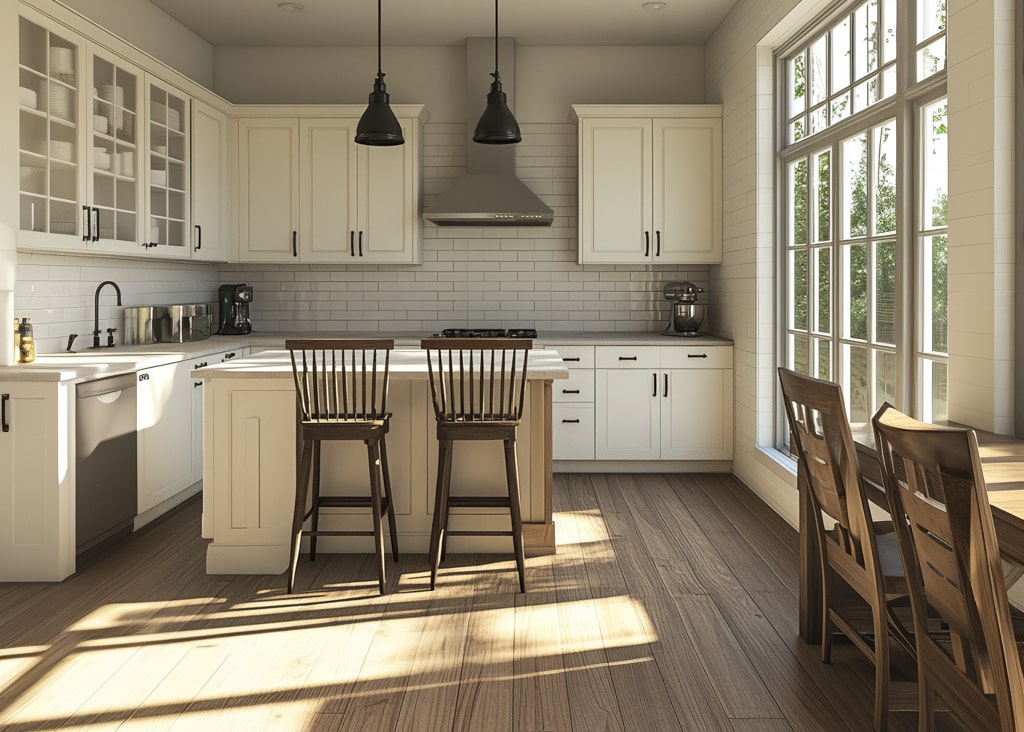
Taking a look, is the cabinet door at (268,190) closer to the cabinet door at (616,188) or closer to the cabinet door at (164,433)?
the cabinet door at (164,433)

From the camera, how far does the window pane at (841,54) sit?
4195 mm

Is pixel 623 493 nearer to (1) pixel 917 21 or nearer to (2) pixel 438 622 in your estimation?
(2) pixel 438 622

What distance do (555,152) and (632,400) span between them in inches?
81.0

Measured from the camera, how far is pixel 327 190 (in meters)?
6.29

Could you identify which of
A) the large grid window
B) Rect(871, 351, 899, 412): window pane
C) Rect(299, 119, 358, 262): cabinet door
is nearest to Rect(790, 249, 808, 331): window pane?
the large grid window

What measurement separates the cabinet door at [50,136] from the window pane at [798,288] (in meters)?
3.83

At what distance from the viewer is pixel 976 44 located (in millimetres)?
2834

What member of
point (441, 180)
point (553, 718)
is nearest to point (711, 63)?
point (441, 180)

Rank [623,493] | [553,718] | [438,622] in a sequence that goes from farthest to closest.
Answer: [623,493], [438,622], [553,718]

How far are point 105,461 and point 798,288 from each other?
378 centimetres

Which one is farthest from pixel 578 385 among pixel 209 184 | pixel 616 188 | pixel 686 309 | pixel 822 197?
pixel 209 184

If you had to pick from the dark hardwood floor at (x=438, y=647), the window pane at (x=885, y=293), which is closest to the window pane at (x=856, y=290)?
the window pane at (x=885, y=293)

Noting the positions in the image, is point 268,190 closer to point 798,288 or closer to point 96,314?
point 96,314

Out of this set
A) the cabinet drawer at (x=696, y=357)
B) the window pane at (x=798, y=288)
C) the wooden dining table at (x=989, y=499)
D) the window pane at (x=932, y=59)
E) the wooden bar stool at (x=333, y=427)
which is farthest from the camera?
the cabinet drawer at (x=696, y=357)
